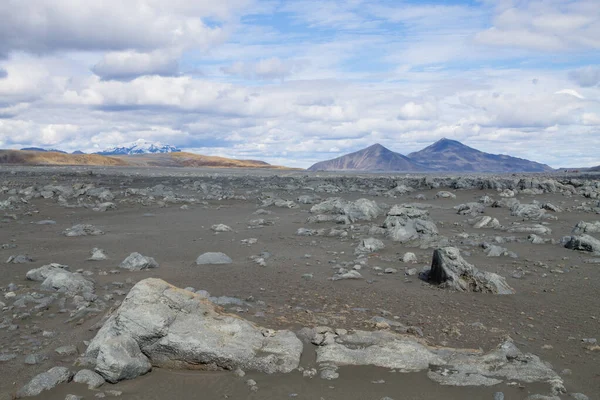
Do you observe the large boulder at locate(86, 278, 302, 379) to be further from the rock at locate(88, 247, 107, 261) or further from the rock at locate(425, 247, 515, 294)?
the rock at locate(88, 247, 107, 261)

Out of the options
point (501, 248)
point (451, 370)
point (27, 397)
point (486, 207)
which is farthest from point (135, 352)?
point (486, 207)

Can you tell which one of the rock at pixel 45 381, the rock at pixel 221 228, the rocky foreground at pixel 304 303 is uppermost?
the rock at pixel 221 228

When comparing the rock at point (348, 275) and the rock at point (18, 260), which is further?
the rock at point (18, 260)

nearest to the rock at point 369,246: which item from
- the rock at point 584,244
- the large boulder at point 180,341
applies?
the rock at point 584,244

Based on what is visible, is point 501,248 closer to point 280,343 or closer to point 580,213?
point 280,343

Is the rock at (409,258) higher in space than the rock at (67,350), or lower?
higher

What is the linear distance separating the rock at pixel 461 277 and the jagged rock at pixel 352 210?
31.2 ft

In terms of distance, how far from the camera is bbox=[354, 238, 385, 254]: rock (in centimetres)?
1498

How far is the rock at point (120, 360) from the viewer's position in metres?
6.34

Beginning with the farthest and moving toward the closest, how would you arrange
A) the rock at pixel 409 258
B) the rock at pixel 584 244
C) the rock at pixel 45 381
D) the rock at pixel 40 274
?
the rock at pixel 584 244 → the rock at pixel 409 258 → the rock at pixel 40 274 → the rock at pixel 45 381

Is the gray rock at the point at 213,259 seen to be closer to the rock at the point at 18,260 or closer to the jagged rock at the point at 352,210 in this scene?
the rock at the point at 18,260

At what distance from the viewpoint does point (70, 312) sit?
8914 mm

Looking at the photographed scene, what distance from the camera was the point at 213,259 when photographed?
1365 centimetres

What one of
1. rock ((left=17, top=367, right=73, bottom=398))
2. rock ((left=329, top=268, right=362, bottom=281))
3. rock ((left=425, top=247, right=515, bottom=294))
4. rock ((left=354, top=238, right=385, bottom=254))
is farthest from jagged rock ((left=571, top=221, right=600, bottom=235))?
rock ((left=17, top=367, right=73, bottom=398))
